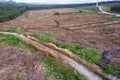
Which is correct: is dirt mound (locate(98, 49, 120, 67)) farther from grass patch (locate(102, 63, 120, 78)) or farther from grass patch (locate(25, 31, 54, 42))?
grass patch (locate(25, 31, 54, 42))

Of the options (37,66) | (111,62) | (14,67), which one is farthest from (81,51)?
(14,67)

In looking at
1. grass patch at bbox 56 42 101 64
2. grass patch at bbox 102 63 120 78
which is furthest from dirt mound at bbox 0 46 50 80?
grass patch at bbox 102 63 120 78

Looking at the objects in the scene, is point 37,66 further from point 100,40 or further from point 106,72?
point 100,40

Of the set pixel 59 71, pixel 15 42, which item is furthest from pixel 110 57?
pixel 15 42

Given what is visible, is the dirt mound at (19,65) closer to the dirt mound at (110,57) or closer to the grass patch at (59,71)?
the grass patch at (59,71)

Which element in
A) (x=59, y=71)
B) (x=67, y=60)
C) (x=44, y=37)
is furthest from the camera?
(x=44, y=37)

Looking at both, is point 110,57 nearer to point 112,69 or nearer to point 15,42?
point 112,69
